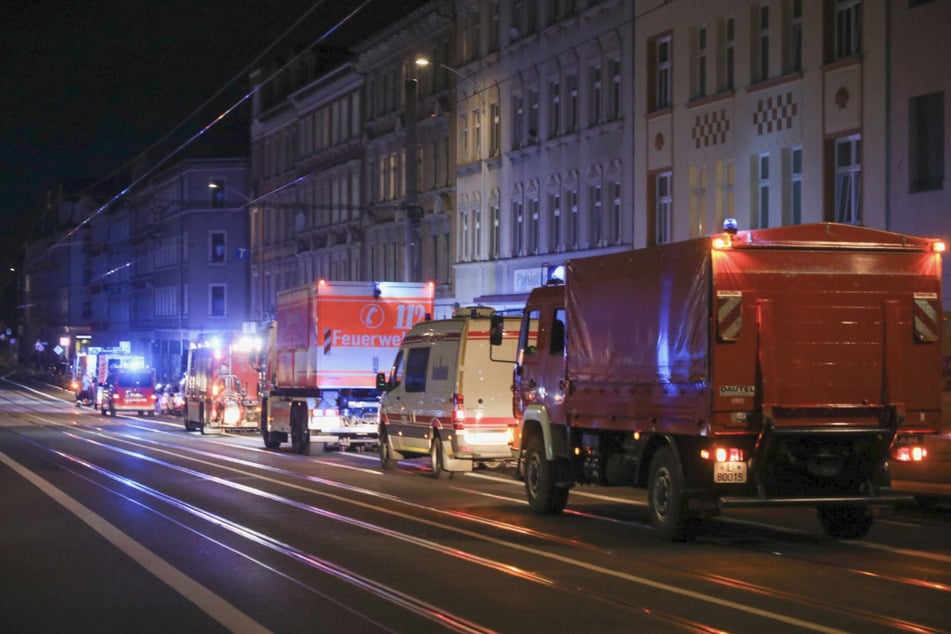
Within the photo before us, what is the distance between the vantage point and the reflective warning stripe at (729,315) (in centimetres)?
1555

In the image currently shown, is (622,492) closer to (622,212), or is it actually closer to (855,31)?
(855,31)

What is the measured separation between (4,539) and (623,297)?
691cm

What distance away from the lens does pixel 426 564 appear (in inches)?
557

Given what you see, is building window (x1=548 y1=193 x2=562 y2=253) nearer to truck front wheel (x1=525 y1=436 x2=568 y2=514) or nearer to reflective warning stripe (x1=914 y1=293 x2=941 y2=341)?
truck front wheel (x1=525 y1=436 x2=568 y2=514)

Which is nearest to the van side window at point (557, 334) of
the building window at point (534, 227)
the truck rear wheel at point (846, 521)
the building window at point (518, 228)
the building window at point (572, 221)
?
the truck rear wheel at point (846, 521)

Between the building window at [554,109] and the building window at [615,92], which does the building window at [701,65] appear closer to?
the building window at [615,92]

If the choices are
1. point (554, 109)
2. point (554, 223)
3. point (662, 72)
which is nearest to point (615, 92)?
point (662, 72)

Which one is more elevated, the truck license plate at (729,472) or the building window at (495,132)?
the building window at (495,132)

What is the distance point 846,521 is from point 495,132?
35693 mm

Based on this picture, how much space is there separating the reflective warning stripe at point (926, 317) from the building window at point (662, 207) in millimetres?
22799

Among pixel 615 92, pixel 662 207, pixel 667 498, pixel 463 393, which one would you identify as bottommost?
pixel 667 498

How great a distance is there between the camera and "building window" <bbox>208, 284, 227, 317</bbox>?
100m

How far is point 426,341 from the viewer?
27.3 metres

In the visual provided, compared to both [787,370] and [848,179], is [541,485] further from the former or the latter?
[848,179]
